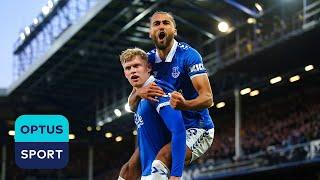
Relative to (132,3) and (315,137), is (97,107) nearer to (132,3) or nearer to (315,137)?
(132,3)

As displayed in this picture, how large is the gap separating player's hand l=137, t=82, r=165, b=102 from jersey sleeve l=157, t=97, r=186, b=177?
0.28 ft

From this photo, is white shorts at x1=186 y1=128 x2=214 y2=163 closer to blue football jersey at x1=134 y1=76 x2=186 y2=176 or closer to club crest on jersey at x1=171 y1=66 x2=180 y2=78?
blue football jersey at x1=134 y1=76 x2=186 y2=176

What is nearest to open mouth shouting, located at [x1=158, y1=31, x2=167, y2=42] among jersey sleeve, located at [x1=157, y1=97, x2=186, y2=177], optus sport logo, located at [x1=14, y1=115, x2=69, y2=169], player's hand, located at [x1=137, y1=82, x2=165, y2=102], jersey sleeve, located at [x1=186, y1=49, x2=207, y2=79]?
jersey sleeve, located at [x1=186, y1=49, x2=207, y2=79]

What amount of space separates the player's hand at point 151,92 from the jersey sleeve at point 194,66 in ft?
0.98

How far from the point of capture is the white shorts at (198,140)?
19.1 ft

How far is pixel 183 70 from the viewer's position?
19.0ft

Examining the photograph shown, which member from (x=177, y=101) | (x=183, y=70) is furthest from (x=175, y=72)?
(x=177, y=101)

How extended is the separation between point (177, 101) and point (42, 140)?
28.8 ft

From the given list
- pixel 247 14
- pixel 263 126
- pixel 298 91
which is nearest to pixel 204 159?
pixel 263 126

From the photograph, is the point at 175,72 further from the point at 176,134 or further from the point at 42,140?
the point at 42,140

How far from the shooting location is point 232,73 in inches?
1268

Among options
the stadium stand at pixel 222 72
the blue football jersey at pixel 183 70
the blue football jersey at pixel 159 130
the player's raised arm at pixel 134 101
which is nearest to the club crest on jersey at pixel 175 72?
the blue football jersey at pixel 183 70

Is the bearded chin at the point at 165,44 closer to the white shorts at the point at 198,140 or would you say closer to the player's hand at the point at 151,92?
the player's hand at the point at 151,92

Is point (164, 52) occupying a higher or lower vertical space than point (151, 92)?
higher
